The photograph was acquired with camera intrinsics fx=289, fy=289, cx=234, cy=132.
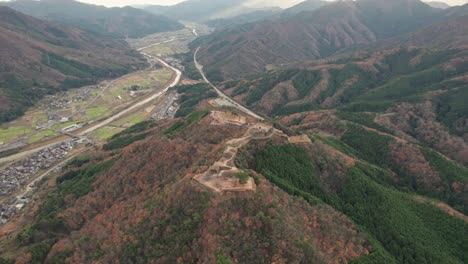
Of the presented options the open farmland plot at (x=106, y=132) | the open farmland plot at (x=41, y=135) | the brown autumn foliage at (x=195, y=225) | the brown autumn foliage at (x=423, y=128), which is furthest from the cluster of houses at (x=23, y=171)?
the brown autumn foliage at (x=423, y=128)

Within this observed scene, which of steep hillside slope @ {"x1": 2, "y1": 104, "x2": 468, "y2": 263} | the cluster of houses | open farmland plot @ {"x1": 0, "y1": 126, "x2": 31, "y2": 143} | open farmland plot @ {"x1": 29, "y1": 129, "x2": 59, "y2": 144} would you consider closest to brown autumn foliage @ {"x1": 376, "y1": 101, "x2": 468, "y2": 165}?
steep hillside slope @ {"x1": 2, "y1": 104, "x2": 468, "y2": 263}

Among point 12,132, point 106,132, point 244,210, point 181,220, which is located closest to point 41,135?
point 12,132

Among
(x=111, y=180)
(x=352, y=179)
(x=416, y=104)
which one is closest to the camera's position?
(x=352, y=179)

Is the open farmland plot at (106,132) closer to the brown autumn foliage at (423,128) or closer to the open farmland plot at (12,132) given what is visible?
the open farmland plot at (12,132)

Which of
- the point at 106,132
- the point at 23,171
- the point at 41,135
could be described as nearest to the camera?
the point at 23,171

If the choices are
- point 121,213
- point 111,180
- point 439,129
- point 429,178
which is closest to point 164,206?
point 121,213

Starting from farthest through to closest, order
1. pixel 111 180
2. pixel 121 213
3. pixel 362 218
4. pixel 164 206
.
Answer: pixel 111 180
pixel 362 218
pixel 121 213
pixel 164 206

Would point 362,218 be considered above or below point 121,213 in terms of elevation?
below

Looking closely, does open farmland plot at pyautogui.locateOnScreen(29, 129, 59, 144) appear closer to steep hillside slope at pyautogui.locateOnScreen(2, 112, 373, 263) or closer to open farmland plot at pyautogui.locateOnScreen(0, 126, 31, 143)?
open farmland plot at pyautogui.locateOnScreen(0, 126, 31, 143)

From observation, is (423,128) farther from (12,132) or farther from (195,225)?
(12,132)

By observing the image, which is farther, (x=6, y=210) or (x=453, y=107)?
(x=453, y=107)

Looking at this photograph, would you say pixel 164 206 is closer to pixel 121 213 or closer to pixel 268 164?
pixel 121 213
